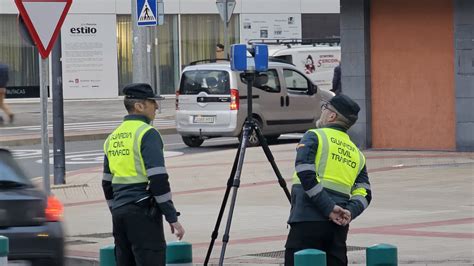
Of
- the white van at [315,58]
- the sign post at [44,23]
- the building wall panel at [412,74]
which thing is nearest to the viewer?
the sign post at [44,23]

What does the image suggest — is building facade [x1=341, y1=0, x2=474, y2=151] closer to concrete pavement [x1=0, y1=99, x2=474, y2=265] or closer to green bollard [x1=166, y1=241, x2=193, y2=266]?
concrete pavement [x1=0, y1=99, x2=474, y2=265]

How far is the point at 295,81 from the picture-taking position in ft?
86.0

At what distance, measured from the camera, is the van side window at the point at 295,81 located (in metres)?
26.0

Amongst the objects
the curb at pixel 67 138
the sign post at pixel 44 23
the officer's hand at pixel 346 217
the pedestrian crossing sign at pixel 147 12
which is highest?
the pedestrian crossing sign at pixel 147 12

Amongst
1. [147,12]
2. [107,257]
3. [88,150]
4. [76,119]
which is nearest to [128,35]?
[76,119]

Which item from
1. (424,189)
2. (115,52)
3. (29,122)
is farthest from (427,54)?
(115,52)

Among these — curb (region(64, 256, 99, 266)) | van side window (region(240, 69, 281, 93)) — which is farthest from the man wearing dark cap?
van side window (region(240, 69, 281, 93))

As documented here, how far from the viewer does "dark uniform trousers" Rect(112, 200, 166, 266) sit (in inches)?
319

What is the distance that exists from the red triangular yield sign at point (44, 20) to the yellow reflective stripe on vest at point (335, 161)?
14.9ft

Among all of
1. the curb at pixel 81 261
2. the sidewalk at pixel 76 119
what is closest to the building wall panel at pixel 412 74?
the sidewalk at pixel 76 119

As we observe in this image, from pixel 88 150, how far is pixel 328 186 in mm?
19214

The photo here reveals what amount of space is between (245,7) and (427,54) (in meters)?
27.0

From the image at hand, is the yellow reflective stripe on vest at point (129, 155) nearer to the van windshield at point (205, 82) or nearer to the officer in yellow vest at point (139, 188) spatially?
the officer in yellow vest at point (139, 188)

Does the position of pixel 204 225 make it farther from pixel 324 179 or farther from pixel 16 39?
pixel 16 39
